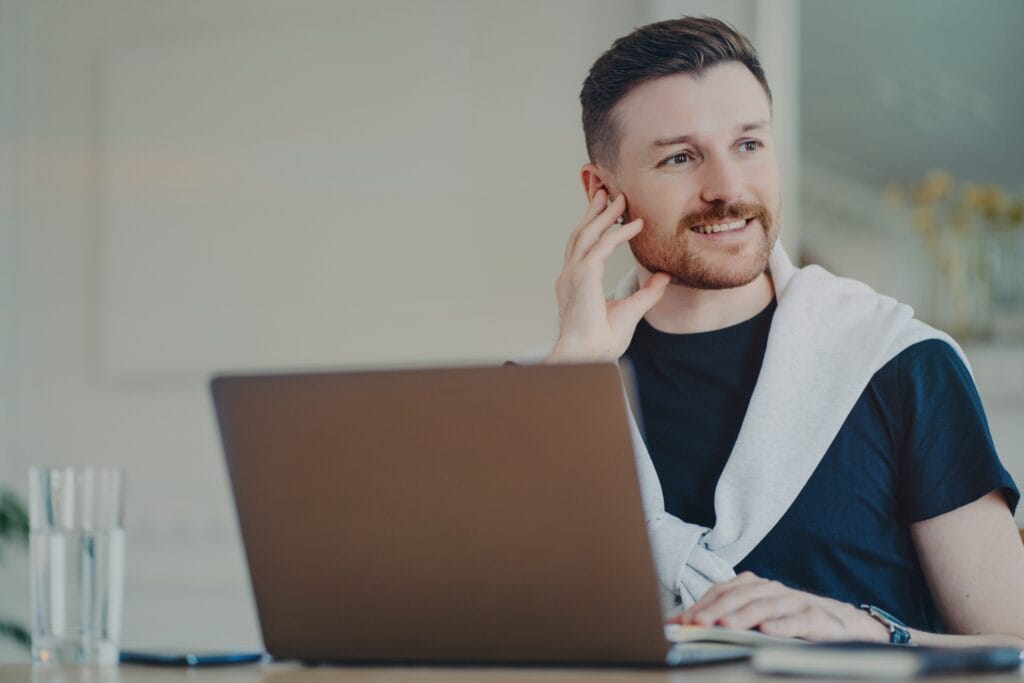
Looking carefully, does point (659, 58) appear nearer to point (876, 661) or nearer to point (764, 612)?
point (764, 612)

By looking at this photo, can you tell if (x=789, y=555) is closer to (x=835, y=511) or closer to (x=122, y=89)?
(x=835, y=511)

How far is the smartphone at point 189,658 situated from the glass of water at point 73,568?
1.0 inches

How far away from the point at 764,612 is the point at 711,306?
718mm

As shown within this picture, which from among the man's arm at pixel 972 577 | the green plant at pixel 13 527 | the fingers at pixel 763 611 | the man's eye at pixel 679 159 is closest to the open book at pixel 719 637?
the fingers at pixel 763 611

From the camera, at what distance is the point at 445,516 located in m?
0.94

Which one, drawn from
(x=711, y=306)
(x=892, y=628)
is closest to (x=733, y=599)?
(x=892, y=628)

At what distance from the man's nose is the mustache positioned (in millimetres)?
10

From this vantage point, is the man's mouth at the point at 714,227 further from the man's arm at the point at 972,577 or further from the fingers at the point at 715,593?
the fingers at the point at 715,593

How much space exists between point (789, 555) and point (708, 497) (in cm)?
12

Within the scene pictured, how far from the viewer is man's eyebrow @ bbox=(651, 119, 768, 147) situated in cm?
172

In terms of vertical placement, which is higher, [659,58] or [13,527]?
[659,58]

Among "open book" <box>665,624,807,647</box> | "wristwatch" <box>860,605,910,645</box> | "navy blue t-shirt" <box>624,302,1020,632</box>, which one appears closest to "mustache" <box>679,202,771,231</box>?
"navy blue t-shirt" <box>624,302,1020,632</box>

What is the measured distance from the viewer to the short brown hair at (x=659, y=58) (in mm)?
1752

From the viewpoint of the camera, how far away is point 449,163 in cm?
303
